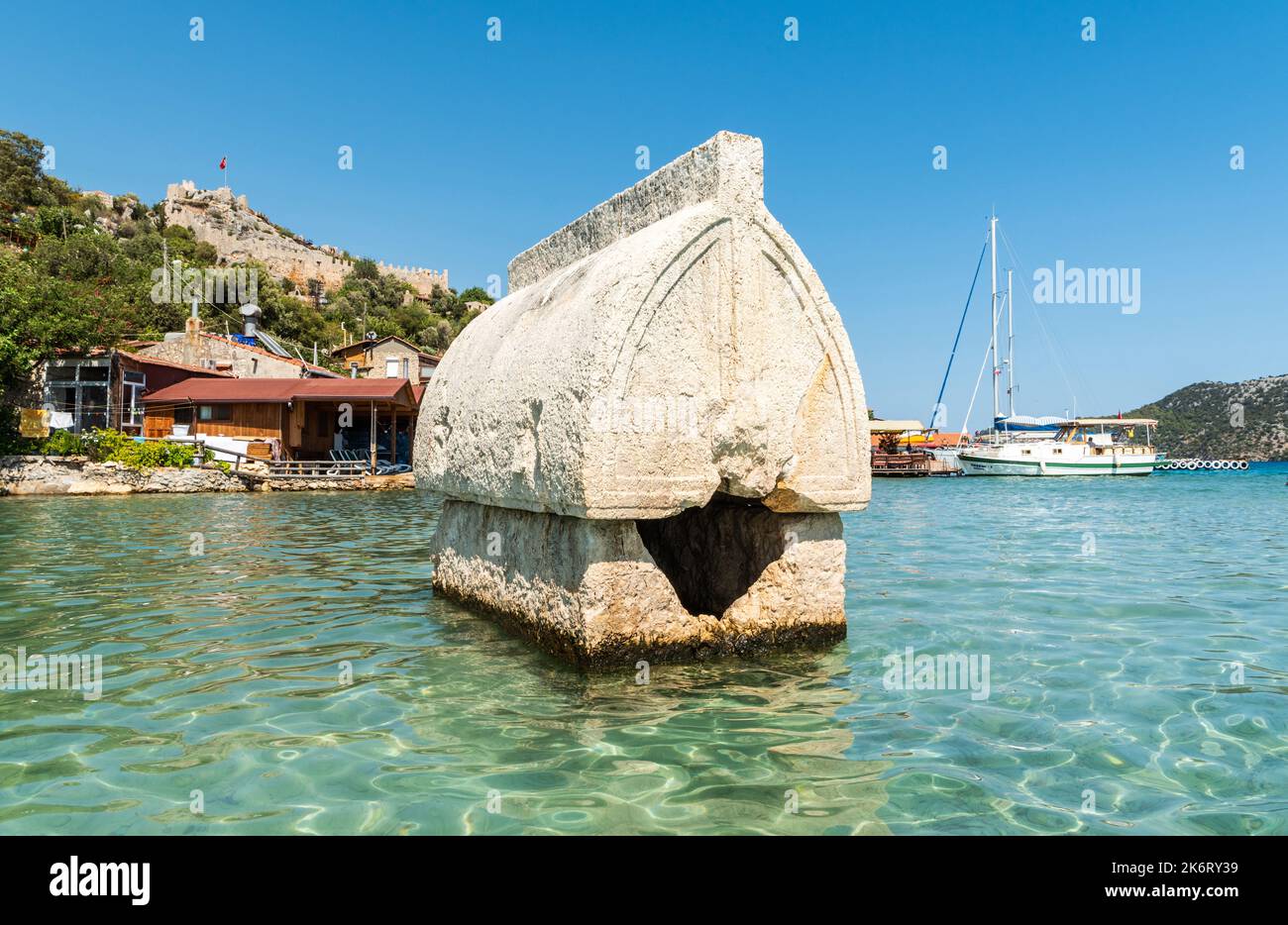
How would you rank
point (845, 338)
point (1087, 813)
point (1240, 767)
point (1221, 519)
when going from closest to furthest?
point (1087, 813)
point (1240, 767)
point (845, 338)
point (1221, 519)

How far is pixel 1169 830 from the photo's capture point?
2.86m

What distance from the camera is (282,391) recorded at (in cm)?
3198

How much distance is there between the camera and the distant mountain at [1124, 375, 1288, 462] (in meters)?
102

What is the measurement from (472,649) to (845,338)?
3.14m

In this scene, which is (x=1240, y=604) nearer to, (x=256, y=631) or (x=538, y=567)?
(x=538, y=567)

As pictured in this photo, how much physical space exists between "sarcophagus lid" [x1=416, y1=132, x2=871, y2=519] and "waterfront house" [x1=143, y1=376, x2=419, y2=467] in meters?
27.6

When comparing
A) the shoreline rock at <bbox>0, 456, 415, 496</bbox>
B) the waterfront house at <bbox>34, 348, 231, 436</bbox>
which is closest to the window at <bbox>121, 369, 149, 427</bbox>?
the waterfront house at <bbox>34, 348, 231, 436</bbox>

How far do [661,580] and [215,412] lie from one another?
109 ft

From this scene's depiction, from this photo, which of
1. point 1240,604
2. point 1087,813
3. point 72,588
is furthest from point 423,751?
point 1240,604

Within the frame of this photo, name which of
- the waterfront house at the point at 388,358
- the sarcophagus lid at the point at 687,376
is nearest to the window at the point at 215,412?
the waterfront house at the point at 388,358

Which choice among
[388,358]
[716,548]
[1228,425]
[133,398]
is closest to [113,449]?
[133,398]

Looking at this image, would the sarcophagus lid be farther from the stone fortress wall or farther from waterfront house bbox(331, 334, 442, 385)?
the stone fortress wall

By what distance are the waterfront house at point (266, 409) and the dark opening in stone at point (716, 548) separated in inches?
1047

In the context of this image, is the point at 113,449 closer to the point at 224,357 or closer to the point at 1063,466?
the point at 224,357
